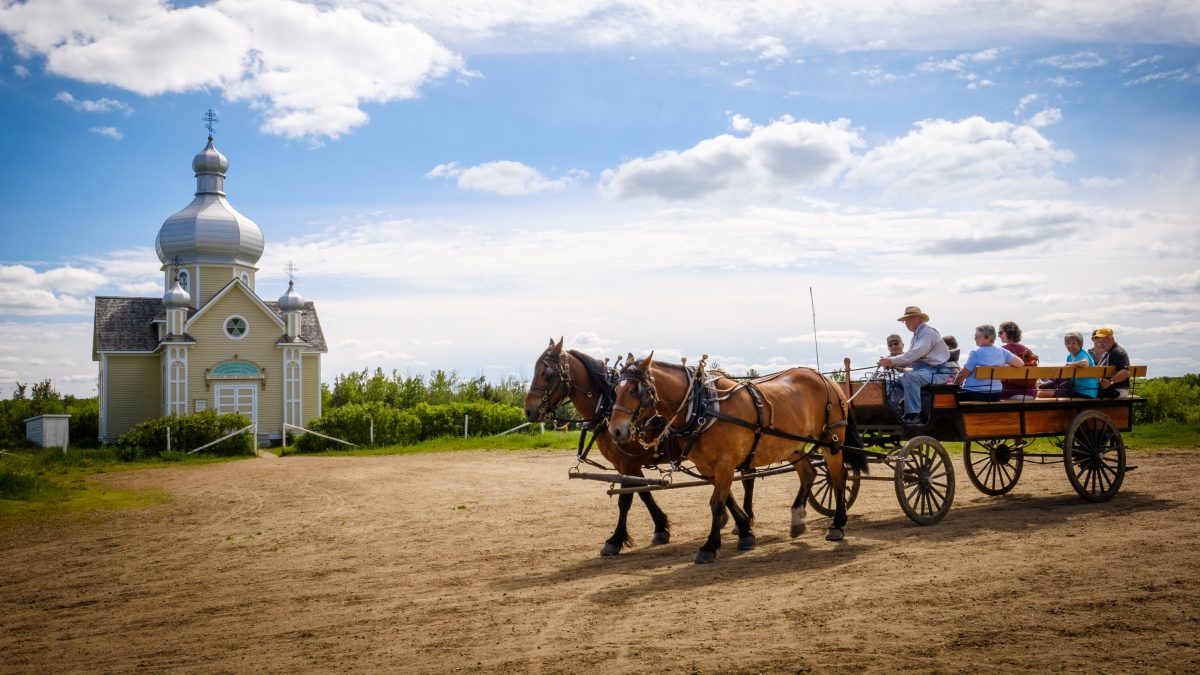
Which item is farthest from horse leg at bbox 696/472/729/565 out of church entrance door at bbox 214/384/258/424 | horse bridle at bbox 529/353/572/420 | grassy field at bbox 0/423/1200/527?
church entrance door at bbox 214/384/258/424

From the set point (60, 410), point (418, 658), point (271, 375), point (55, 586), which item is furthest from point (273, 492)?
point (60, 410)

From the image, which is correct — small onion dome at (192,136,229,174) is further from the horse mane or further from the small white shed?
the horse mane

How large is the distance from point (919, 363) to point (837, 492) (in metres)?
2.18

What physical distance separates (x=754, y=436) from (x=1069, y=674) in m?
4.45

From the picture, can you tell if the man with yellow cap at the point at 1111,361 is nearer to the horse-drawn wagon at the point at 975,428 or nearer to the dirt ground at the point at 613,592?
the horse-drawn wagon at the point at 975,428

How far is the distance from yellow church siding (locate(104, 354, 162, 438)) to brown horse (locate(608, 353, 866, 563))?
3156cm

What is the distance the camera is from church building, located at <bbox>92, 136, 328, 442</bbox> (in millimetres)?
33531

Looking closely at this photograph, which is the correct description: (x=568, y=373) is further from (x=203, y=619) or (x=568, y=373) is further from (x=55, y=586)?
(x=55, y=586)

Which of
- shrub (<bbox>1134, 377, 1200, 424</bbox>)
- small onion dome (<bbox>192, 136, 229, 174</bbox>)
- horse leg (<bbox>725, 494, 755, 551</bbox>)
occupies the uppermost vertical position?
small onion dome (<bbox>192, 136, 229, 174</bbox>)

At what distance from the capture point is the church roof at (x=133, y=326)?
1366 inches

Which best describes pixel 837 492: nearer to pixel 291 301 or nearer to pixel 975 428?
pixel 975 428

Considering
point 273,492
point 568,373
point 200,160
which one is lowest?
point 273,492

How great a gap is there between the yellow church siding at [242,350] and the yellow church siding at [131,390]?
245cm

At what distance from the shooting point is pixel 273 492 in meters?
17.6
